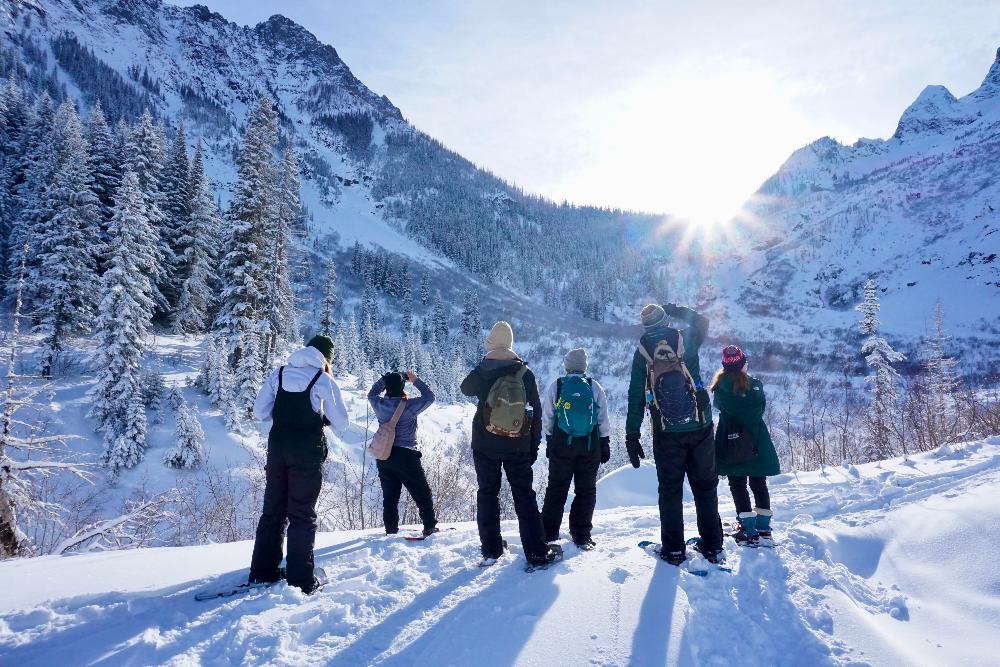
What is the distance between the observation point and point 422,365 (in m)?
54.4

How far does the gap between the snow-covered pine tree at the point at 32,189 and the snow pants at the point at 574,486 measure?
27.3 meters

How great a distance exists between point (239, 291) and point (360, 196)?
17462cm

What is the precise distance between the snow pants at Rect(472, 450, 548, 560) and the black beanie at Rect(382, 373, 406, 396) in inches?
68.2

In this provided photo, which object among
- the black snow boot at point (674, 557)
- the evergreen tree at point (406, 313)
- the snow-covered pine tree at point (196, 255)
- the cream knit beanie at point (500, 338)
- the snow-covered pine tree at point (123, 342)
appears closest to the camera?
the black snow boot at point (674, 557)

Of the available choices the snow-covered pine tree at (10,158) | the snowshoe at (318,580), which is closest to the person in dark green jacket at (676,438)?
the snowshoe at (318,580)

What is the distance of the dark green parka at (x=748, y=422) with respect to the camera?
4.95 metres

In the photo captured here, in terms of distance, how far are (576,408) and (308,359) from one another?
2.60m

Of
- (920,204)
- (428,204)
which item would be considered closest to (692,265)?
(920,204)

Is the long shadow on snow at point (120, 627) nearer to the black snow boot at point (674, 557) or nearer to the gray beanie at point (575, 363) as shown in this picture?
the gray beanie at point (575, 363)

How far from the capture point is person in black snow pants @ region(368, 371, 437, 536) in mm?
5852

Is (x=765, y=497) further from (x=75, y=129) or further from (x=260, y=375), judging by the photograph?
(x=75, y=129)

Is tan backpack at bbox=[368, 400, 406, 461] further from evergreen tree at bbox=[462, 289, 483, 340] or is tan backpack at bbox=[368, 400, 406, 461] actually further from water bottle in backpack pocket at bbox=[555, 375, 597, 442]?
evergreen tree at bbox=[462, 289, 483, 340]

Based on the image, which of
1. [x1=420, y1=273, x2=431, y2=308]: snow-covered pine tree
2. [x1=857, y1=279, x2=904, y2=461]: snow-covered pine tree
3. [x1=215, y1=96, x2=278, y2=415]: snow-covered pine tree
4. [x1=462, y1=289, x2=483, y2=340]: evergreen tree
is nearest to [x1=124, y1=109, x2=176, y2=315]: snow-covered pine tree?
[x1=215, y1=96, x2=278, y2=415]: snow-covered pine tree

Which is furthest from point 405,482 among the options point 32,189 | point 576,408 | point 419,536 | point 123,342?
point 32,189
